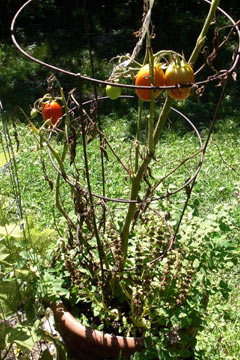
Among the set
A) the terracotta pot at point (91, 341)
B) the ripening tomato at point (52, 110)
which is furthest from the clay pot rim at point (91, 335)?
the ripening tomato at point (52, 110)

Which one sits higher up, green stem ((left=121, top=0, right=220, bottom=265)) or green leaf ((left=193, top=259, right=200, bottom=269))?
green stem ((left=121, top=0, right=220, bottom=265))

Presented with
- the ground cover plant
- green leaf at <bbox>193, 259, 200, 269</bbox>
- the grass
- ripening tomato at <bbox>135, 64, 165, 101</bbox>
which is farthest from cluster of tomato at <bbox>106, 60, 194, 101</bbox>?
the grass

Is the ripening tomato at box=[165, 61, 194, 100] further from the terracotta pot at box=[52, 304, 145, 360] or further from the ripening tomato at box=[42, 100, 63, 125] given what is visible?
the terracotta pot at box=[52, 304, 145, 360]

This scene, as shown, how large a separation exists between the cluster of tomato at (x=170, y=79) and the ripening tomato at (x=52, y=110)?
0.22 m

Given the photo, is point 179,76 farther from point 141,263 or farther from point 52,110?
point 141,263

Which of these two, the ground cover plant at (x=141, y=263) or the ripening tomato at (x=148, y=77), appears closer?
the ripening tomato at (x=148, y=77)

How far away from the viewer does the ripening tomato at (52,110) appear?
5.65 ft

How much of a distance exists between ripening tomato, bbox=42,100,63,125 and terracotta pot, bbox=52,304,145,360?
82cm

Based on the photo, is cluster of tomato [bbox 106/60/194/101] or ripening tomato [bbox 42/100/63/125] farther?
ripening tomato [bbox 42/100/63/125]

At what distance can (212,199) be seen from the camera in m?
3.40

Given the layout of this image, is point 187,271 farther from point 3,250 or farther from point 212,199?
point 212,199

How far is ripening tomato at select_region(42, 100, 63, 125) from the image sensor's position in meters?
1.72

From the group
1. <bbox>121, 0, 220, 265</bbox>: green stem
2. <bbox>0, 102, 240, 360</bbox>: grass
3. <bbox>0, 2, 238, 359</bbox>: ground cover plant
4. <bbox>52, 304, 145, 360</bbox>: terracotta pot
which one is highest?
<bbox>121, 0, 220, 265</bbox>: green stem

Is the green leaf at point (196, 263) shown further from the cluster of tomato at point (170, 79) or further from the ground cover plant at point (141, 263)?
the cluster of tomato at point (170, 79)
